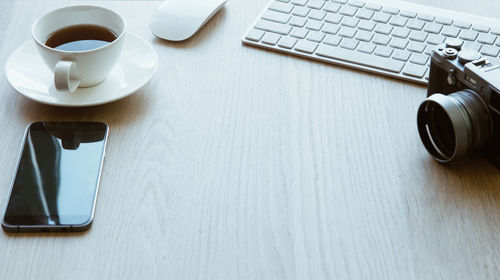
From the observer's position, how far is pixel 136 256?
1.88ft

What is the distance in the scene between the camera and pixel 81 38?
2.48 feet

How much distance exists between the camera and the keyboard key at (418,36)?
2.72ft

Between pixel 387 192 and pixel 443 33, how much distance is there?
12.7 inches

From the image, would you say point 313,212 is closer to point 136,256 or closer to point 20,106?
point 136,256

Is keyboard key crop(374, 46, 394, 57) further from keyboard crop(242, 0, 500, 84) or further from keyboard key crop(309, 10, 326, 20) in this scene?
keyboard key crop(309, 10, 326, 20)

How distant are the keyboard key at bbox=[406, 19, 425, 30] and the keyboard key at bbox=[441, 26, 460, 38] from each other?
0.11 feet

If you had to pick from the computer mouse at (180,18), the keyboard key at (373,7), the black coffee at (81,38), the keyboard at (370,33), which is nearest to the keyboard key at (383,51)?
the keyboard at (370,33)

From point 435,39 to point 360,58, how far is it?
0.39 feet

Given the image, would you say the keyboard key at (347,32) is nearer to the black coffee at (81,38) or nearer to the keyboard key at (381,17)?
the keyboard key at (381,17)

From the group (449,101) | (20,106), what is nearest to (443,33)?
(449,101)

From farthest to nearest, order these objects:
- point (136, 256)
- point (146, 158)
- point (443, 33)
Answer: point (443, 33) → point (146, 158) → point (136, 256)

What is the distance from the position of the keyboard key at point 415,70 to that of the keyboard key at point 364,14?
126 mm

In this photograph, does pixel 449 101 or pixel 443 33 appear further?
pixel 443 33

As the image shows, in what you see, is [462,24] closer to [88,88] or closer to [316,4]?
[316,4]
